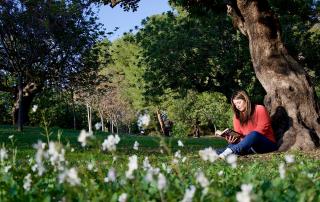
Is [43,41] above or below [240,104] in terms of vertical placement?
above

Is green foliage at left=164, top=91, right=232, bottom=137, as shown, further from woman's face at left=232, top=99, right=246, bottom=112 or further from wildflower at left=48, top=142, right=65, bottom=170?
wildflower at left=48, top=142, right=65, bottom=170

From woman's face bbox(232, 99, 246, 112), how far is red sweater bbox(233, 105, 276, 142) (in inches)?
11.1

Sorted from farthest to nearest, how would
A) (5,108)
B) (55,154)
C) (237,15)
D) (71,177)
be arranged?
(5,108) < (237,15) < (55,154) < (71,177)

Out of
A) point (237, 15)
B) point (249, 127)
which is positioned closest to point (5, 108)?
point (237, 15)

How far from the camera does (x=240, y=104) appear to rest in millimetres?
10828

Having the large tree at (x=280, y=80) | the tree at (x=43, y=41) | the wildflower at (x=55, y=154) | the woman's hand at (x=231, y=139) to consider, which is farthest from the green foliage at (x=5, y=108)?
the wildflower at (x=55, y=154)

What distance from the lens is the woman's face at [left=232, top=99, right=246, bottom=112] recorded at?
10758 millimetres

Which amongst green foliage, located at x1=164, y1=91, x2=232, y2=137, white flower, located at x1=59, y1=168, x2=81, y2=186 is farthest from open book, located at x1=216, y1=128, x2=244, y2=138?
green foliage, located at x1=164, y1=91, x2=232, y2=137

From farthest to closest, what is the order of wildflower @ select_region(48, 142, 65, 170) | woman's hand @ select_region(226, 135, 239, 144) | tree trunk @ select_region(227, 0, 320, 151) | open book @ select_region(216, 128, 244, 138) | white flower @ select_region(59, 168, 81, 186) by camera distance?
1. tree trunk @ select_region(227, 0, 320, 151)
2. woman's hand @ select_region(226, 135, 239, 144)
3. open book @ select_region(216, 128, 244, 138)
4. wildflower @ select_region(48, 142, 65, 170)
5. white flower @ select_region(59, 168, 81, 186)

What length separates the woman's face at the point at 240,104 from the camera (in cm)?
1076

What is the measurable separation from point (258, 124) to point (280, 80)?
288 centimetres

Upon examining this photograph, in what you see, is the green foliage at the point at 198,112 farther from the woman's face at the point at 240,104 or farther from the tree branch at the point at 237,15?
the woman's face at the point at 240,104

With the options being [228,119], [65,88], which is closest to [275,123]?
[65,88]

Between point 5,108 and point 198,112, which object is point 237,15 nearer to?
point 5,108
